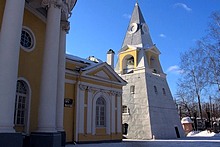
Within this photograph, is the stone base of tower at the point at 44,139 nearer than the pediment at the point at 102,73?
Yes

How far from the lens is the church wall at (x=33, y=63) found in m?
11.3

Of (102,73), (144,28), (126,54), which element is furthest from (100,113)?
(144,28)

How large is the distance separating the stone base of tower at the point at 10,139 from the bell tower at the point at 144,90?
21.9 metres

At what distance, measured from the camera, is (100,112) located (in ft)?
67.4

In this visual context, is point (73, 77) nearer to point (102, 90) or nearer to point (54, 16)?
point (102, 90)

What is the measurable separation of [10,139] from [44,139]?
2023mm

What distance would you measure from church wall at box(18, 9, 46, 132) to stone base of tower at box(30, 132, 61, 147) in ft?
5.11

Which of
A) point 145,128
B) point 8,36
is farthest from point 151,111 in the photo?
point 8,36

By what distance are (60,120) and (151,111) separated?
19.2 meters

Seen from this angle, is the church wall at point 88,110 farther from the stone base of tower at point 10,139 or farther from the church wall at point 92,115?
the stone base of tower at point 10,139

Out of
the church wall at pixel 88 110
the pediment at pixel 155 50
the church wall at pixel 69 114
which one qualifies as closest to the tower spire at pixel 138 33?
the pediment at pixel 155 50

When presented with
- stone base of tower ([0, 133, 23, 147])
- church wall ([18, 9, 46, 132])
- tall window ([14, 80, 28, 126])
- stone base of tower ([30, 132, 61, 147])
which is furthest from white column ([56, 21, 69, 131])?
stone base of tower ([0, 133, 23, 147])

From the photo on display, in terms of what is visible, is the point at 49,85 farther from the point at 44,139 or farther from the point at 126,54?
the point at 126,54

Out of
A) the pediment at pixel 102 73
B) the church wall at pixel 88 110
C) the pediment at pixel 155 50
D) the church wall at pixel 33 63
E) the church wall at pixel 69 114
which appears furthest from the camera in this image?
the pediment at pixel 155 50
